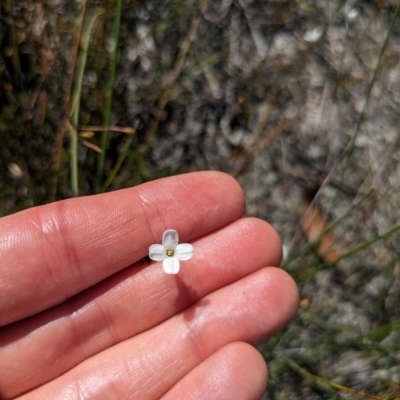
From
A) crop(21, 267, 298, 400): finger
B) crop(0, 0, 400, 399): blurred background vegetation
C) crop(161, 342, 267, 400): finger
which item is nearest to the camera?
crop(161, 342, 267, 400): finger

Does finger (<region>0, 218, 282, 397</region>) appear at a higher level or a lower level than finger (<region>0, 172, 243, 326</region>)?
lower

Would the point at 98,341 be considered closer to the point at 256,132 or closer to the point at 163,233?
the point at 163,233

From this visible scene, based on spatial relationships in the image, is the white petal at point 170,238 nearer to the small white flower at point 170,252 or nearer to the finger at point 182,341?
the small white flower at point 170,252

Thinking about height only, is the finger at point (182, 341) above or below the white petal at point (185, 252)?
below

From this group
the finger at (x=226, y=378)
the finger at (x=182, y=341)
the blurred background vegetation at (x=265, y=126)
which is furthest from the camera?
the blurred background vegetation at (x=265, y=126)

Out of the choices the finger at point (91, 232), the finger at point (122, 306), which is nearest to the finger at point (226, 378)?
the finger at point (122, 306)

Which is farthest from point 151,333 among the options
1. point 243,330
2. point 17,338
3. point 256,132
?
point 256,132

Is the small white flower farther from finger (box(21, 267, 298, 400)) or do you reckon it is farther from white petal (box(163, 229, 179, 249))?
finger (box(21, 267, 298, 400))

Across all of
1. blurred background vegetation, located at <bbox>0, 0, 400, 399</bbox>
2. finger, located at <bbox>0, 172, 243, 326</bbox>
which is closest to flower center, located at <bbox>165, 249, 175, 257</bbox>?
finger, located at <bbox>0, 172, 243, 326</bbox>
